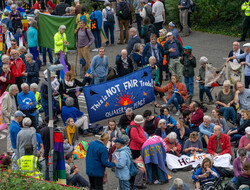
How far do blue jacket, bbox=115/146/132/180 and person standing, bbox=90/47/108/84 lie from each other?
20.0ft

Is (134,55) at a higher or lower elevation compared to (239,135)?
higher

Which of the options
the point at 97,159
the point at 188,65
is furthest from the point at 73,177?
the point at 188,65

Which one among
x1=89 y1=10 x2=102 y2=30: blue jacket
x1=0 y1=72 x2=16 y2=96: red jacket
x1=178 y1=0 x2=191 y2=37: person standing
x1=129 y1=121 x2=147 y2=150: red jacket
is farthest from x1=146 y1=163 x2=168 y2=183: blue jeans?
x1=178 y1=0 x2=191 y2=37: person standing

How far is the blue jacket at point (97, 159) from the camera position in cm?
1382

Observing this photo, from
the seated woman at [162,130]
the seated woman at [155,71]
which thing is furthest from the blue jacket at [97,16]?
the seated woman at [162,130]

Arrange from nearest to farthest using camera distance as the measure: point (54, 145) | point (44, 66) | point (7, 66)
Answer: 1. point (54, 145)
2. point (7, 66)
3. point (44, 66)

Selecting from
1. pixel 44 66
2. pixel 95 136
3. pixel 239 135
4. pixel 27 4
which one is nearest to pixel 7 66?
pixel 95 136

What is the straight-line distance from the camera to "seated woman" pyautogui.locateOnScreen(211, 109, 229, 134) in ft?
56.6

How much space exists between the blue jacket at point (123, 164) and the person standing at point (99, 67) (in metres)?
6.10

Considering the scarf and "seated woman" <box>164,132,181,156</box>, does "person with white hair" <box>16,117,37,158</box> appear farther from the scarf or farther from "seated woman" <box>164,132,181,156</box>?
"seated woman" <box>164,132,181,156</box>

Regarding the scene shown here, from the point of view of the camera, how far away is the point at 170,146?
53.7ft

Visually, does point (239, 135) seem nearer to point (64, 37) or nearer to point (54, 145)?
point (54, 145)

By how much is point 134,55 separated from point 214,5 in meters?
8.75

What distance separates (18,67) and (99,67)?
8.57ft
